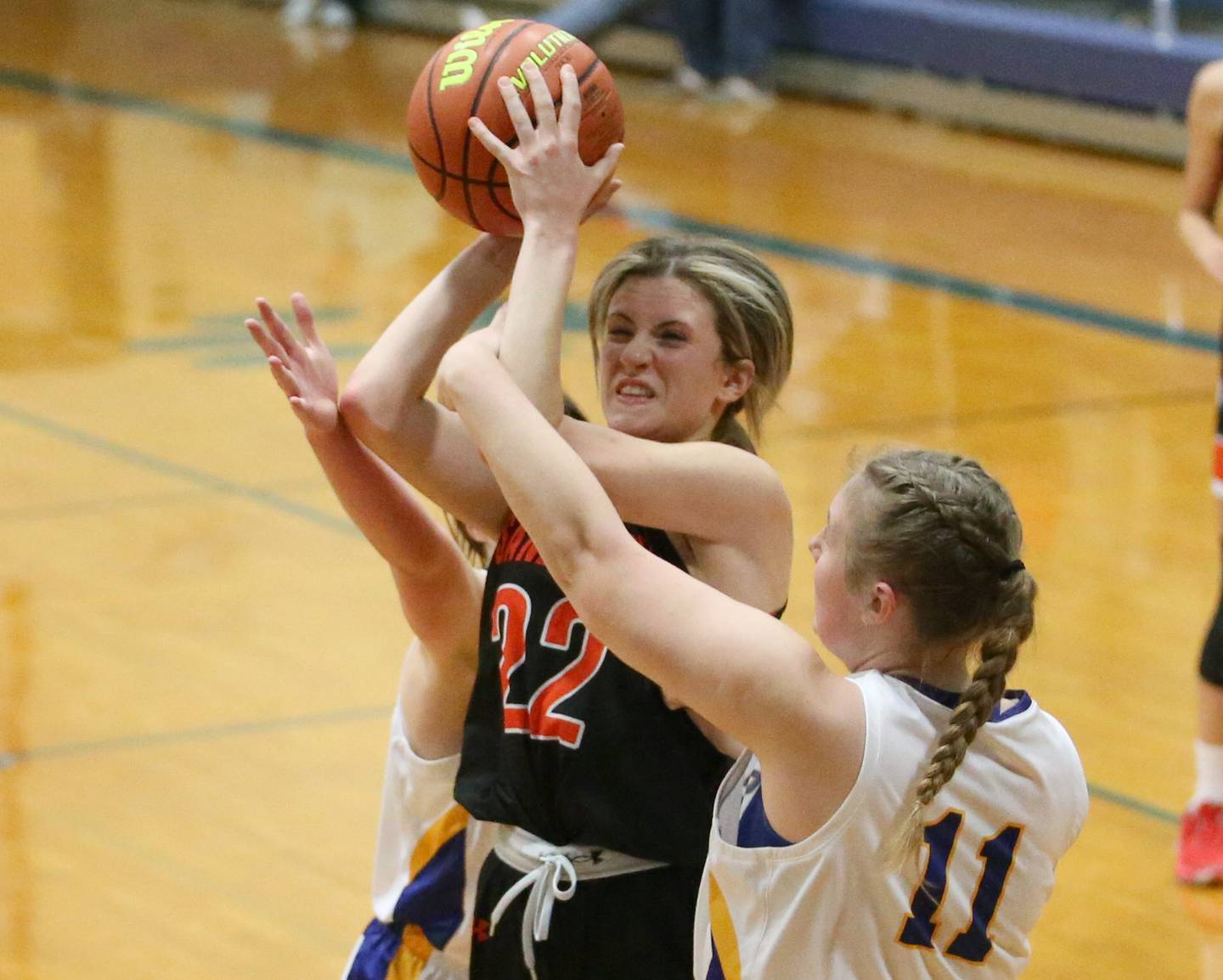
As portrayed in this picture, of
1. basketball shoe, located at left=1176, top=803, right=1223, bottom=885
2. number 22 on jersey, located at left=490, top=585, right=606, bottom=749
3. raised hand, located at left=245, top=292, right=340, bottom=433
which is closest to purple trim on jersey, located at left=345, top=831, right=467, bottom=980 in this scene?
number 22 on jersey, located at left=490, top=585, right=606, bottom=749

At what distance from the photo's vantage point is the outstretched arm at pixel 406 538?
7.70ft

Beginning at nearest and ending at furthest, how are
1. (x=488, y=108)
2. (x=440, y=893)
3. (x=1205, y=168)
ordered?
(x=488, y=108), (x=440, y=893), (x=1205, y=168)

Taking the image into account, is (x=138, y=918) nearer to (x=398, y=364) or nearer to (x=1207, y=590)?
(x=398, y=364)

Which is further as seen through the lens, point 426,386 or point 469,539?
point 469,539

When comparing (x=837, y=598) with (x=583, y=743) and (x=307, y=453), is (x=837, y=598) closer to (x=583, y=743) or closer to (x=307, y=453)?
(x=583, y=743)

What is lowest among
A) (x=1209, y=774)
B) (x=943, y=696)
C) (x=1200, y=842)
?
(x=1200, y=842)

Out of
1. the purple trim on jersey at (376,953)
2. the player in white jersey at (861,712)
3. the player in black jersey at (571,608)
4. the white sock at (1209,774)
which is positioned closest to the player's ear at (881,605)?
the player in white jersey at (861,712)

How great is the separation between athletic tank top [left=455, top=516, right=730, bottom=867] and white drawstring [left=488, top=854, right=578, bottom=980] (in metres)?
0.04

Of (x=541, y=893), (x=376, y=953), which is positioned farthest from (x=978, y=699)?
(x=376, y=953)

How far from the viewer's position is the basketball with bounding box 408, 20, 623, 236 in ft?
7.53

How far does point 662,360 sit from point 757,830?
70cm

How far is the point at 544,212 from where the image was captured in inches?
84.4

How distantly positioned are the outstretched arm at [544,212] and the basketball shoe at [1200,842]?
2.46 meters

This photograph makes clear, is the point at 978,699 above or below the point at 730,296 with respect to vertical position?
below
